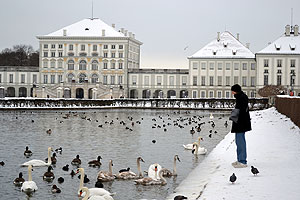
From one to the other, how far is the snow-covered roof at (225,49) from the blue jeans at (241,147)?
220ft

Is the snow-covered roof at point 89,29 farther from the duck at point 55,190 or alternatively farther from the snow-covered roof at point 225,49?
the duck at point 55,190

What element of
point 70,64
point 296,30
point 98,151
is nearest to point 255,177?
point 98,151

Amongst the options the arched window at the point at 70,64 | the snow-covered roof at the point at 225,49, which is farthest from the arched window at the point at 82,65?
the snow-covered roof at the point at 225,49

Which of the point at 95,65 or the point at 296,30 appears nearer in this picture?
the point at 296,30

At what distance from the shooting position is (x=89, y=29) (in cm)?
8781

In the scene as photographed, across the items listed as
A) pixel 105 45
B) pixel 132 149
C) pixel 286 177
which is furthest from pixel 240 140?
pixel 105 45

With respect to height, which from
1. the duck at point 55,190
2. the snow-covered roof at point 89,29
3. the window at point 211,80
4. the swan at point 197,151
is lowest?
the duck at point 55,190

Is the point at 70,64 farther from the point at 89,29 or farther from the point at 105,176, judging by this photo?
the point at 105,176

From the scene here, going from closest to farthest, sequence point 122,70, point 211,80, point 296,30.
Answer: point 296,30
point 211,80
point 122,70

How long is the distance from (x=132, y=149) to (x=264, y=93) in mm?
51291

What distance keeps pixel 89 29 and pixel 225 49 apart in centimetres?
2369

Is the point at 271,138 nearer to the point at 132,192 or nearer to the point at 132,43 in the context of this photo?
the point at 132,192

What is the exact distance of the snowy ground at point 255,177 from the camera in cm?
888

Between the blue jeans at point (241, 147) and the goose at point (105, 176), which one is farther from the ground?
the blue jeans at point (241, 147)
